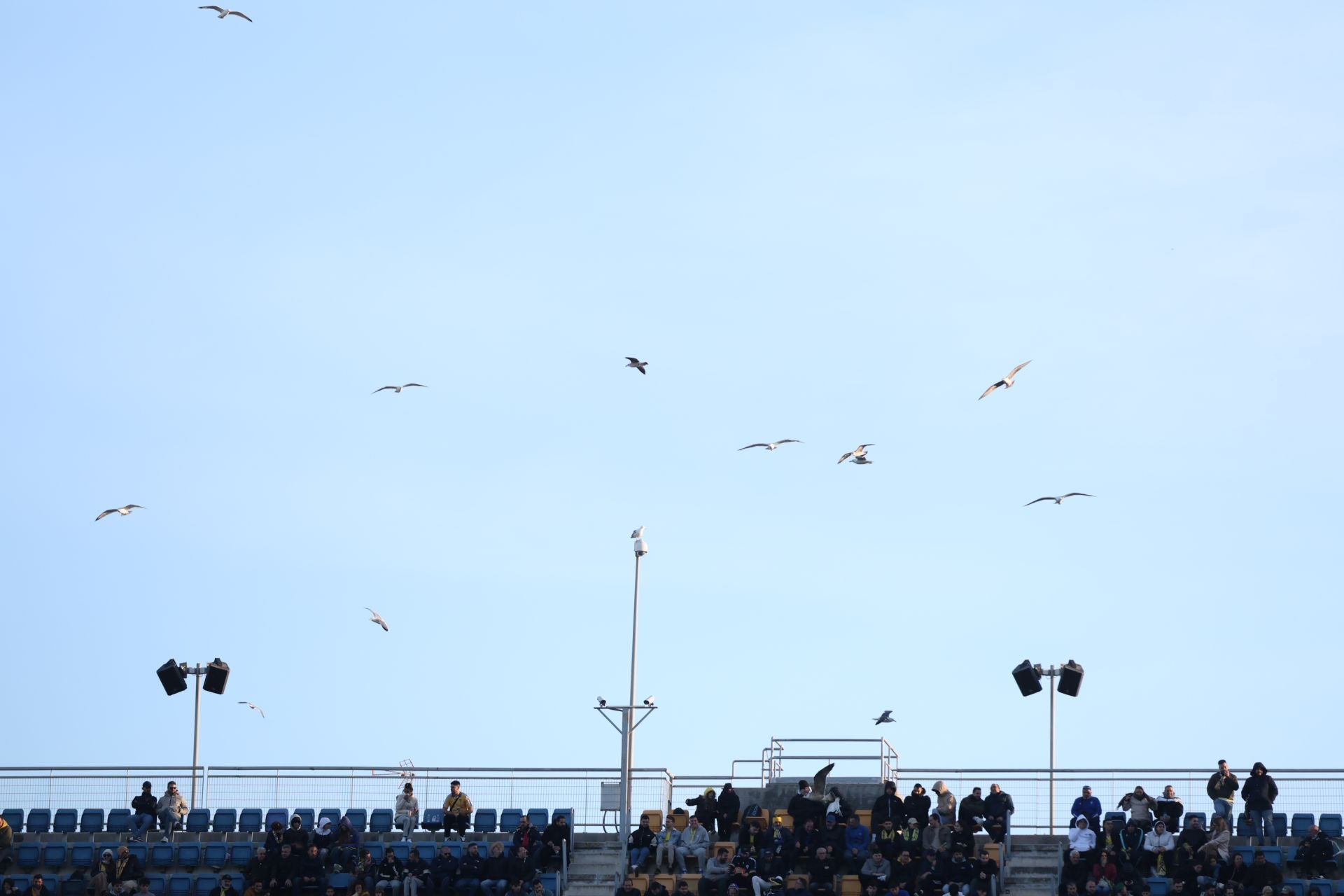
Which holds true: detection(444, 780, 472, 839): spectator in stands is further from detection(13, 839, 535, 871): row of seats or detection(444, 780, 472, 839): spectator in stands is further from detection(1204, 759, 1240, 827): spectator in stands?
detection(1204, 759, 1240, 827): spectator in stands

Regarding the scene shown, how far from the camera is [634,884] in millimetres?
46469

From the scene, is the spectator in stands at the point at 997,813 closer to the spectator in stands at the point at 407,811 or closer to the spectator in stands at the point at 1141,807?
the spectator in stands at the point at 1141,807

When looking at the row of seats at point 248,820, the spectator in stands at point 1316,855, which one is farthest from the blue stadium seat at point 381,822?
the spectator in stands at point 1316,855

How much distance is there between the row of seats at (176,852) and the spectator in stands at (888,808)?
6620 mm

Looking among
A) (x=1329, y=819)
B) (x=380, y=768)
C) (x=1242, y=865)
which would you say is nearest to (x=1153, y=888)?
(x=1242, y=865)

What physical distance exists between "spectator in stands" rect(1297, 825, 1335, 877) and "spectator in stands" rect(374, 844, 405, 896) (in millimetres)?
13975

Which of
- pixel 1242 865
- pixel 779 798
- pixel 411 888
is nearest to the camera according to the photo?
pixel 1242 865

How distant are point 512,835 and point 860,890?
7.25 m

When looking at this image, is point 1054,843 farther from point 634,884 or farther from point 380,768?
point 380,768

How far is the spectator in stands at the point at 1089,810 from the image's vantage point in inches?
1821

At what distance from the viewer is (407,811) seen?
4962cm

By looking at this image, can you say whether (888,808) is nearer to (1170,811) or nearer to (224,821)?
(1170,811)

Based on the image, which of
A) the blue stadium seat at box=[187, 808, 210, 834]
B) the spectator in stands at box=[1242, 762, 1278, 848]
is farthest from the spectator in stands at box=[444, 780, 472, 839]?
the spectator in stands at box=[1242, 762, 1278, 848]

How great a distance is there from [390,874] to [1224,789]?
14.8m
